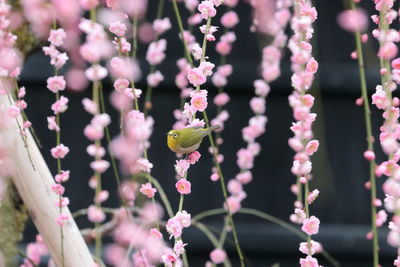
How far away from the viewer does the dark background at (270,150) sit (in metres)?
2.48

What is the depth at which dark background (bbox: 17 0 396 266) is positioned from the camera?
2482 mm

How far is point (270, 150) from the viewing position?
255 cm

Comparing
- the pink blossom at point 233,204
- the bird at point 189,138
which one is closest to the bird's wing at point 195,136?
the bird at point 189,138

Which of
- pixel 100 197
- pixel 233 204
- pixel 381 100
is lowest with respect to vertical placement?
pixel 233 204

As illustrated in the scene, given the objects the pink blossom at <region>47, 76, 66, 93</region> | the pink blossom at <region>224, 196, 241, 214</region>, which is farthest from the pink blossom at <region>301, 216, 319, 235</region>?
the pink blossom at <region>224, 196, 241, 214</region>

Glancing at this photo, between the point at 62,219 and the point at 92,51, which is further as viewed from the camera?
the point at 62,219

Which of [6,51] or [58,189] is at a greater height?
[6,51]

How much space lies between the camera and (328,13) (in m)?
2.60

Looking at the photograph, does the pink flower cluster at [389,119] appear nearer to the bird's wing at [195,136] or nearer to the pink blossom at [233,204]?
the bird's wing at [195,136]

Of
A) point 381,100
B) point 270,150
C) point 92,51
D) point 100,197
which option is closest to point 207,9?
point 92,51

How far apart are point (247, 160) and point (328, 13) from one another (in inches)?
34.0

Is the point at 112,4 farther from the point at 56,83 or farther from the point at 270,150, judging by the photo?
the point at 270,150

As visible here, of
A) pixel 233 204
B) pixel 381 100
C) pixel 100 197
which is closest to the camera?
pixel 381 100

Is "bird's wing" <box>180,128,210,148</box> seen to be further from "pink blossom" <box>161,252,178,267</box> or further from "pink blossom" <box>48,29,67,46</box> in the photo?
"pink blossom" <box>48,29,67,46</box>
